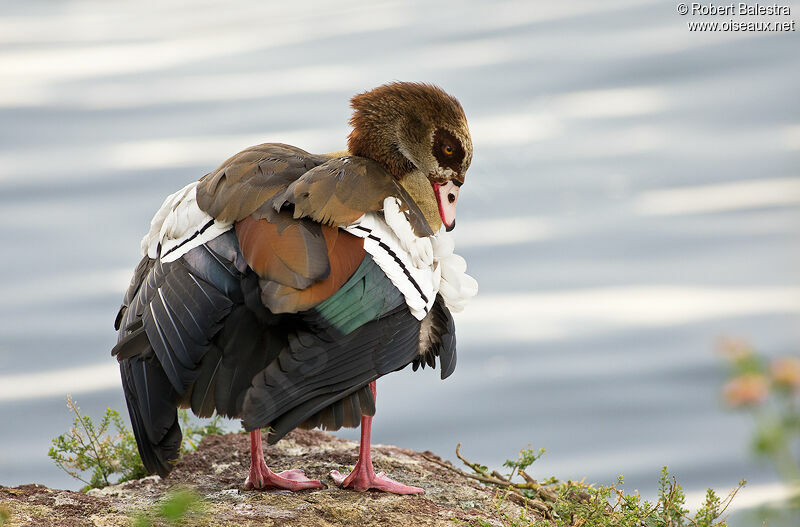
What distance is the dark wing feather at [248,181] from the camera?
145 inches

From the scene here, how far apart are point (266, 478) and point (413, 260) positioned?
1013 millimetres

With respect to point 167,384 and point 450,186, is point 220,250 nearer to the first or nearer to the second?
point 167,384

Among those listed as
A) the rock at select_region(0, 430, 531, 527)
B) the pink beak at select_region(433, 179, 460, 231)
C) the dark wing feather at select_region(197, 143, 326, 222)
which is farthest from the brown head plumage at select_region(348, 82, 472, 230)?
the rock at select_region(0, 430, 531, 527)

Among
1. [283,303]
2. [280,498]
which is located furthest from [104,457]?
[283,303]

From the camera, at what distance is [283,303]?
3.20 metres

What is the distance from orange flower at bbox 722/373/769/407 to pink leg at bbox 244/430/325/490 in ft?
8.16

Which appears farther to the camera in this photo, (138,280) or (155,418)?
(138,280)

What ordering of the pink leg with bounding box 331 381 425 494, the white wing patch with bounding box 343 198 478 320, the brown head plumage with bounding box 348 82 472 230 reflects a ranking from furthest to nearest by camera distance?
the brown head plumage with bounding box 348 82 472 230
the pink leg with bounding box 331 381 425 494
the white wing patch with bounding box 343 198 478 320

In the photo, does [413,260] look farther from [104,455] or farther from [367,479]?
[104,455]

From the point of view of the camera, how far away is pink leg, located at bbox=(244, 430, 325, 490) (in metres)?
3.78

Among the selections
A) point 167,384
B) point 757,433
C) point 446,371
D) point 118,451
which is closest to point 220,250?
point 167,384

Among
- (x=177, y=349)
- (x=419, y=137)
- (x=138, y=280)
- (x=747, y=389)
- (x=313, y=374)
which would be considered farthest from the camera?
(x=419, y=137)

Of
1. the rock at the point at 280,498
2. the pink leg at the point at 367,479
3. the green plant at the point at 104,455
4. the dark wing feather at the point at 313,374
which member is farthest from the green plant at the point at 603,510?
the green plant at the point at 104,455

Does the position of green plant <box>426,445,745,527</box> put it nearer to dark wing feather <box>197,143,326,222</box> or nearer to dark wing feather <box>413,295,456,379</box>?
dark wing feather <box>413,295,456,379</box>
